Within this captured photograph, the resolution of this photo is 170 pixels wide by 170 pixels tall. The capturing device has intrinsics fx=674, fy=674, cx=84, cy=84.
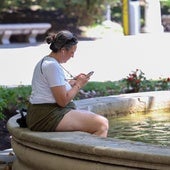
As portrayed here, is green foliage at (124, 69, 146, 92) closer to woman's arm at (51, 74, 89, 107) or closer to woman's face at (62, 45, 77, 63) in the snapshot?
woman's face at (62, 45, 77, 63)

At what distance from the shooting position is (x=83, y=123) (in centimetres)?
533

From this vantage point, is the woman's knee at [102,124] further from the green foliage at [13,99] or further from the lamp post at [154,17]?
the lamp post at [154,17]

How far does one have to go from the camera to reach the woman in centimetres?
531

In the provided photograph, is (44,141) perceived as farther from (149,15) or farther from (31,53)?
(149,15)

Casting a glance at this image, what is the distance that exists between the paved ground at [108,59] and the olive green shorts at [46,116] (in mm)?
5730

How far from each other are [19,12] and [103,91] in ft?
57.9

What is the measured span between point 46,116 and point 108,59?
8560mm

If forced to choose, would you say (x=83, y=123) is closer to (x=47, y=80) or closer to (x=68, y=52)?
(x=47, y=80)

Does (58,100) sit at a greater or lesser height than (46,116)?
greater

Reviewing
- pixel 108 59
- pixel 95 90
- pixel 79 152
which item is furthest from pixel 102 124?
pixel 108 59

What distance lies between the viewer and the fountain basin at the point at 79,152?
428cm

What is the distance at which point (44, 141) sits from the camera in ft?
16.1

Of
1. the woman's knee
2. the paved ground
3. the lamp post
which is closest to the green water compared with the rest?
the woman's knee

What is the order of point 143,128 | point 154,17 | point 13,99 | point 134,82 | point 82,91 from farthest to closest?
point 154,17 → point 82,91 → point 134,82 → point 13,99 → point 143,128
